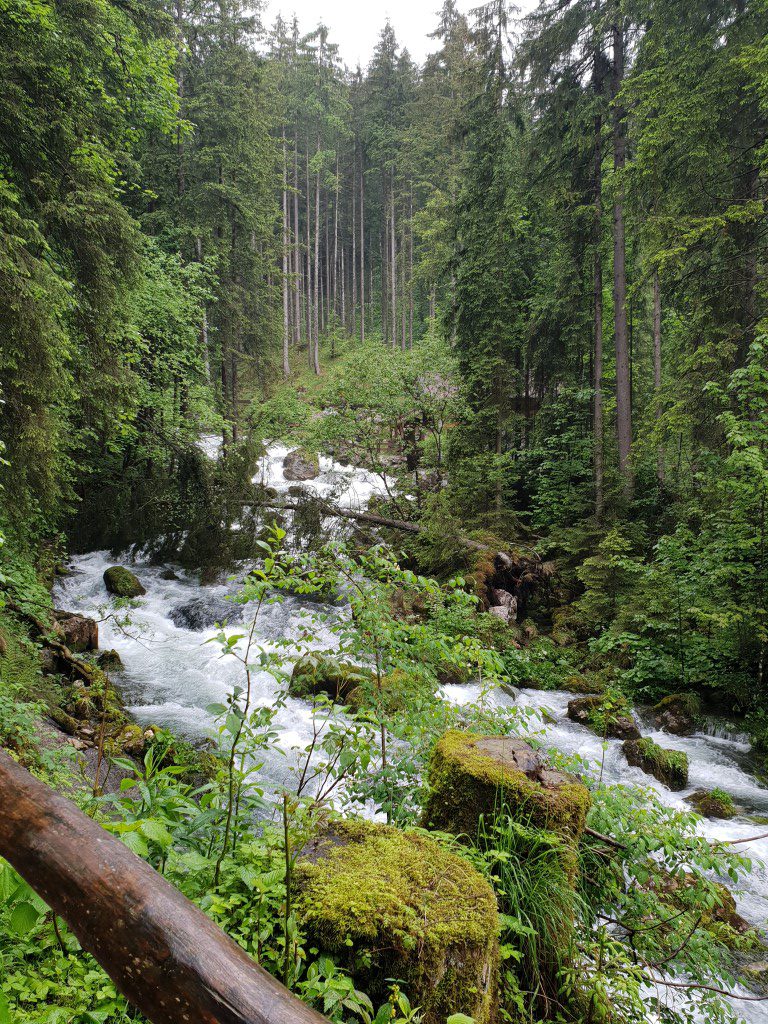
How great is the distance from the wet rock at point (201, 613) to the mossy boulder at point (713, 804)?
849 cm

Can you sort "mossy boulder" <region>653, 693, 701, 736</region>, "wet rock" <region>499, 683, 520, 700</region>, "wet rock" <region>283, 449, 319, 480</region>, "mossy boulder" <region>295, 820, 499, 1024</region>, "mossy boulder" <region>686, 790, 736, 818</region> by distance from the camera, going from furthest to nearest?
1. "wet rock" <region>283, 449, 319, 480</region>
2. "wet rock" <region>499, 683, 520, 700</region>
3. "mossy boulder" <region>653, 693, 701, 736</region>
4. "mossy boulder" <region>686, 790, 736, 818</region>
5. "mossy boulder" <region>295, 820, 499, 1024</region>

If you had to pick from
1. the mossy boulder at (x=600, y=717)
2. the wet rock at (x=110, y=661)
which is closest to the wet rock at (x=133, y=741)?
the wet rock at (x=110, y=661)

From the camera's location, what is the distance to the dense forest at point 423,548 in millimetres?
2229

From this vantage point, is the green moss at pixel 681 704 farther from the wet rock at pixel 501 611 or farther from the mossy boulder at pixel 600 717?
the wet rock at pixel 501 611

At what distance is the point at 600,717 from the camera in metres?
7.67

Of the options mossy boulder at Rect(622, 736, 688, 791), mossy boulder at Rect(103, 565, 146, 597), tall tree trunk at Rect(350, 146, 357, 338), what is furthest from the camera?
tall tree trunk at Rect(350, 146, 357, 338)

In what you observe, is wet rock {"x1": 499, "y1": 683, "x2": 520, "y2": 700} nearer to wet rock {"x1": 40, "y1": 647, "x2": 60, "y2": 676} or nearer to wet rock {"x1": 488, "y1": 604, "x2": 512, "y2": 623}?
wet rock {"x1": 488, "y1": 604, "x2": 512, "y2": 623}

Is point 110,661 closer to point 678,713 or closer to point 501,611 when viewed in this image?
point 501,611

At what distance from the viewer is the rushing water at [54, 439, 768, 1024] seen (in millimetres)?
5973

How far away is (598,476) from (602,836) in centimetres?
1124

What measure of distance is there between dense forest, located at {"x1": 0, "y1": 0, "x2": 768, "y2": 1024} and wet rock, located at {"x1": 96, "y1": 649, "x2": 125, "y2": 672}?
6 centimetres

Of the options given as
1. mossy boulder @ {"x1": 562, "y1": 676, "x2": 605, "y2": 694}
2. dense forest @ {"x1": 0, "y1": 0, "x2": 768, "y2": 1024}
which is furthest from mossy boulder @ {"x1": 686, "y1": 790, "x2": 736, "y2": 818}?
mossy boulder @ {"x1": 562, "y1": 676, "x2": 605, "y2": 694}

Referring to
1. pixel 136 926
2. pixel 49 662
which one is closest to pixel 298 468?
pixel 49 662

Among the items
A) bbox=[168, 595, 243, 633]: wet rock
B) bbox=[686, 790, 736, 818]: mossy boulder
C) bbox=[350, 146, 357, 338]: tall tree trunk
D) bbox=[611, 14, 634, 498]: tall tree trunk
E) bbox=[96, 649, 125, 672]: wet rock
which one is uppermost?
bbox=[350, 146, 357, 338]: tall tree trunk
